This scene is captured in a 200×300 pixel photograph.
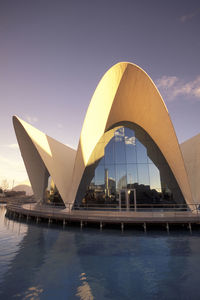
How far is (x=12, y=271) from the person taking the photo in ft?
16.4

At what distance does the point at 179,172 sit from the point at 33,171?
696 inches

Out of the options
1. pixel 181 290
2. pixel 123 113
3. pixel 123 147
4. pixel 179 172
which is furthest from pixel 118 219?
pixel 123 113

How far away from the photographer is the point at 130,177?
16.6 meters

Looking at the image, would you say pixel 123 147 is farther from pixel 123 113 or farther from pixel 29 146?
pixel 29 146

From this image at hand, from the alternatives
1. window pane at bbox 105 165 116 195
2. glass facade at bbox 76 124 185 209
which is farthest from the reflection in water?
window pane at bbox 105 165 116 195

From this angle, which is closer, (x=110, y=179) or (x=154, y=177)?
(x=154, y=177)

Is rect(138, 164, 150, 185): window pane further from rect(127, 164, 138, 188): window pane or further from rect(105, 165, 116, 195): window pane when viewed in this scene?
rect(105, 165, 116, 195): window pane

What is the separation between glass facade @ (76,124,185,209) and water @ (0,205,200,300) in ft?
23.8

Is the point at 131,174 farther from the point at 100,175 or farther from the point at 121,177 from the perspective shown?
the point at 100,175

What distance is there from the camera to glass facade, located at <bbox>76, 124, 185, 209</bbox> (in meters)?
15.8

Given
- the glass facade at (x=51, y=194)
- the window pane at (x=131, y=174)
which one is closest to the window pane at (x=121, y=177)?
the window pane at (x=131, y=174)

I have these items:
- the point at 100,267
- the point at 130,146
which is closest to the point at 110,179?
the point at 130,146

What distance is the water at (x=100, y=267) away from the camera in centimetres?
399

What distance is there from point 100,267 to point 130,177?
1179 centimetres
